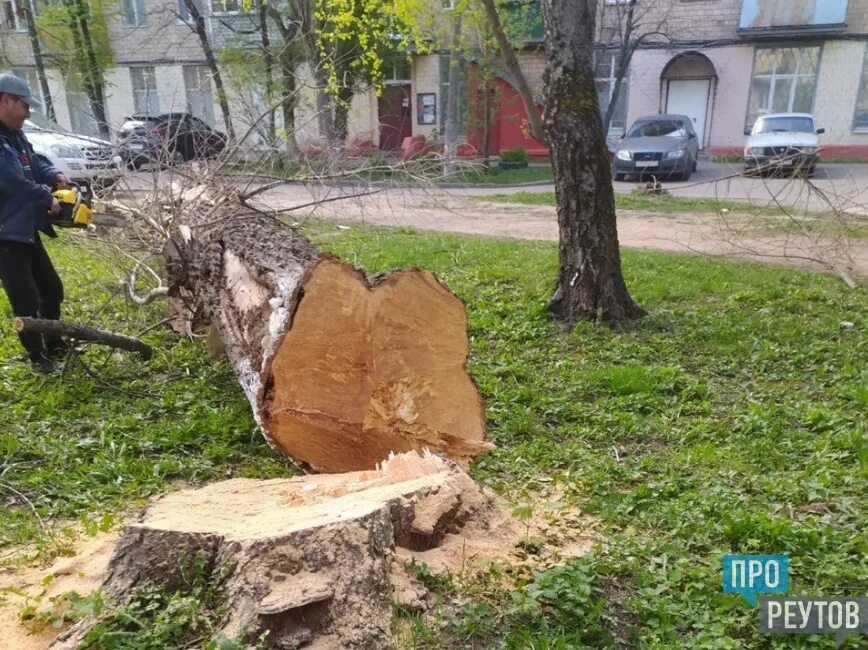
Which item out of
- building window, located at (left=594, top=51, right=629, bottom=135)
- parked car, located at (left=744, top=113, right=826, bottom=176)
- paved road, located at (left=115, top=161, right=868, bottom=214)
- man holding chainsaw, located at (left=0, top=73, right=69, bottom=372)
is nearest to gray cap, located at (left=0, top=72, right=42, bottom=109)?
man holding chainsaw, located at (left=0, top=73, right=69, bottom=372)

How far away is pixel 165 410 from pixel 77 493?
960 millimetres

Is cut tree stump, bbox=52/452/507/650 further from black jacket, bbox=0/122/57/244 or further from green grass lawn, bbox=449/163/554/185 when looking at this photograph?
green grass lawn, bbox=449/163/554/185

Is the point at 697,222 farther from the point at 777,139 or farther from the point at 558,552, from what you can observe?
the point at 558,552

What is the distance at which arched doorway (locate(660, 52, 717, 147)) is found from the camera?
71.7 ft

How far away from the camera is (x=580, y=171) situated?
213 inches

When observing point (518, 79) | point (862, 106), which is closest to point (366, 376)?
point (518, 79)

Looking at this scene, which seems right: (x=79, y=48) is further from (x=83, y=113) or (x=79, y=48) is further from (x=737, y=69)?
(x=737, y=69)

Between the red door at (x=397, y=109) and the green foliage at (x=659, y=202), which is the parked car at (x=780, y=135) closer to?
the green foliage at (x=659, y=202)

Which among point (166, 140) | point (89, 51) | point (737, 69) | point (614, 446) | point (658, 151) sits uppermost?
point (89, 51)

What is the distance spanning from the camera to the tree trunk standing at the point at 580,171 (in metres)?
5.35

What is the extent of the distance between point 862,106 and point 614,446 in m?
21.9

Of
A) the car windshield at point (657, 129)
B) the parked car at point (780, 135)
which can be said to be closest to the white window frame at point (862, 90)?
the parked car at point (780, 135)

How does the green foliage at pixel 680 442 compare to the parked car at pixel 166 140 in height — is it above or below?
below

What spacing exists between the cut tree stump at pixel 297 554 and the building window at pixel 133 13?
26.1 meters
